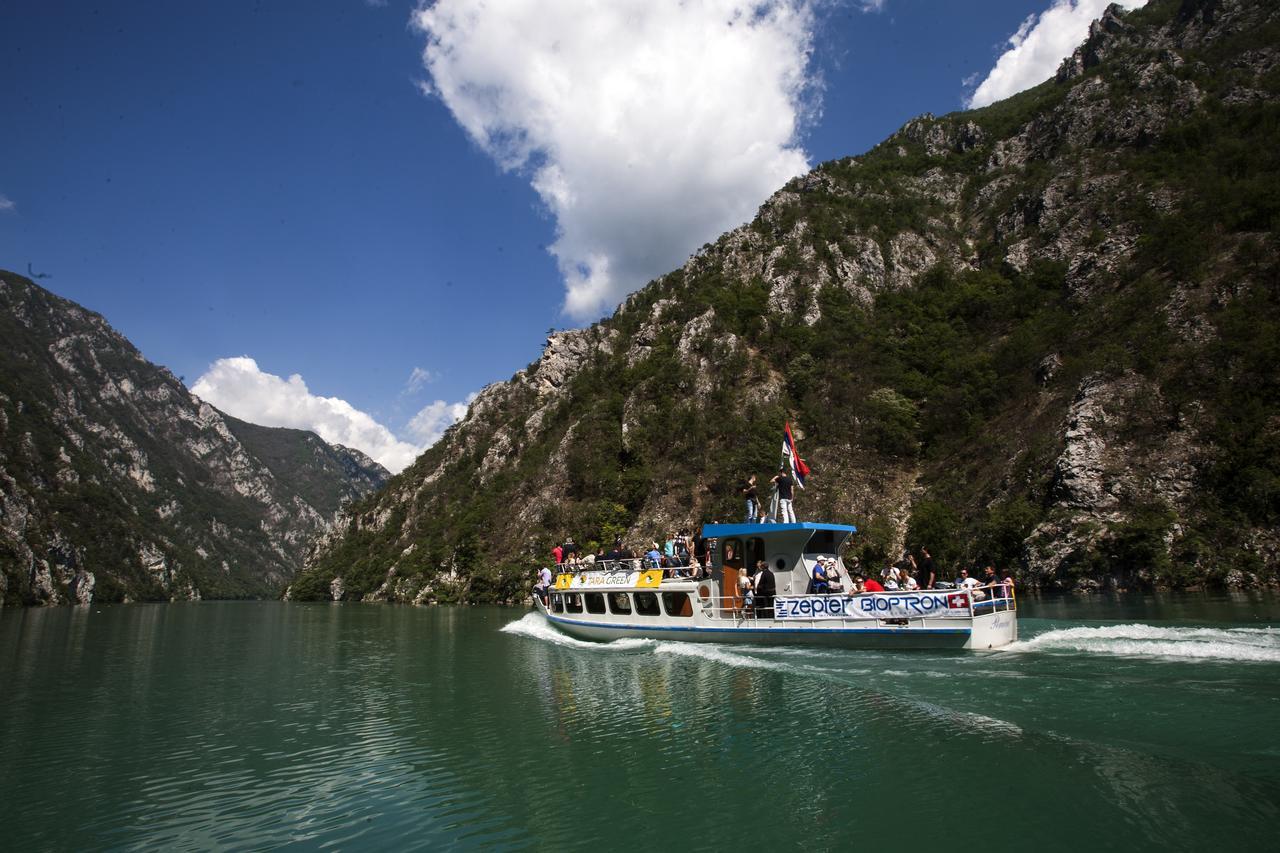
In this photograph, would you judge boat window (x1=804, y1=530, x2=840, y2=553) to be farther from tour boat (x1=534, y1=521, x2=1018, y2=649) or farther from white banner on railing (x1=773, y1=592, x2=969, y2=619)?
white banner on railing (x1=773, y1=592, x2=969, y2=619)

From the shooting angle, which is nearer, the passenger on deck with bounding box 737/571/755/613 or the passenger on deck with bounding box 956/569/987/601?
the passenger on deck with bounding box 956/569/987/601

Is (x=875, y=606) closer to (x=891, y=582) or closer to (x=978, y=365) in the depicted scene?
(x=891, y=582)

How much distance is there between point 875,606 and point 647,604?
996 cm

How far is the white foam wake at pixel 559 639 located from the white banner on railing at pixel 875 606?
20.2 feet

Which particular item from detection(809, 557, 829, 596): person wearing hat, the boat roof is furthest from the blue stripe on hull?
the boat roof

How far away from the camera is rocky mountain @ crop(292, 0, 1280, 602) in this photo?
4816cm

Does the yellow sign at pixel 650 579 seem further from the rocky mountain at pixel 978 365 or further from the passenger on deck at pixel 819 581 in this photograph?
the rocky mountain at pixel 978 365

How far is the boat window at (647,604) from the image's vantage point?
1079 inches

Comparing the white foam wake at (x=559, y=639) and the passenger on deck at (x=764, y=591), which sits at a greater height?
the passenger on deck at (x=764, y=591)

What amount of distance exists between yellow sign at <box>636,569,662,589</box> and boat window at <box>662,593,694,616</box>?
1.95 ft

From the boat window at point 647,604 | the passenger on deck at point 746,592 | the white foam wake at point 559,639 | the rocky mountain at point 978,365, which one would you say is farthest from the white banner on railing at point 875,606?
the rocky mountain at point 978,365

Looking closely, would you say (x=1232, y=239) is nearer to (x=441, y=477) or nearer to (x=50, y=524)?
(x=441, y=477)

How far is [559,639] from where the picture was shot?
31.1 meters

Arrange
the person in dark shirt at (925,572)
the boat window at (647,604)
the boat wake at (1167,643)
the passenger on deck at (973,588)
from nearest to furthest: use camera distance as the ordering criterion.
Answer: the boat wake at (1167,643), the passenger on deck at (973,588), the person in dark shirt at (925,572), the boat window at (647,604)
